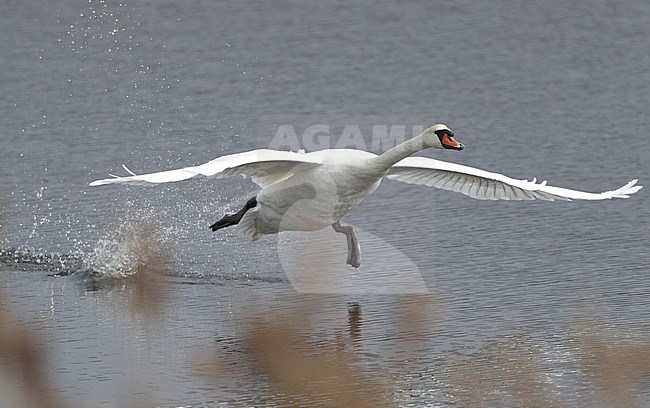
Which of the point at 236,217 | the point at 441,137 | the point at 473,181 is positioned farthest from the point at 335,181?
the point at 473,181

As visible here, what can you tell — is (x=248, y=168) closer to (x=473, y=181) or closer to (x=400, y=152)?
(x=400, y=152)

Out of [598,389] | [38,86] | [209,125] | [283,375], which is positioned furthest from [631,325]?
[38,86]

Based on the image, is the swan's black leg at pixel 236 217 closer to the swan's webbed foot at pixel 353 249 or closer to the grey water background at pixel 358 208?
the grey water background at pixel 358 208

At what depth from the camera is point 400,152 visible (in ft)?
35.3

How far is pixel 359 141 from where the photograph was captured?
16734mm

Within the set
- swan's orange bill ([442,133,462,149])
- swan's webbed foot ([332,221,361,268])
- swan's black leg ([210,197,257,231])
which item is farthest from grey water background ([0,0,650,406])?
swan's orange bill ([442,133,462,149])

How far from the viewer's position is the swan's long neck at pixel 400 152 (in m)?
10.7

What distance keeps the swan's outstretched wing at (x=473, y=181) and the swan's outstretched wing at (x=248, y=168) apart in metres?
1.00

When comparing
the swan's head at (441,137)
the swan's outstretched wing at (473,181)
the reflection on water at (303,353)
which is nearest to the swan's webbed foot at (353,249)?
the reflection on water at (303,353)

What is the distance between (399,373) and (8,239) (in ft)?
16.9

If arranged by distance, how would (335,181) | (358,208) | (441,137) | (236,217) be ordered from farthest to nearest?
(358,208)
(236,217)
(335,181)
(441,137)

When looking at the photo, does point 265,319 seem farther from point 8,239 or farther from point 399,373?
point 8,239

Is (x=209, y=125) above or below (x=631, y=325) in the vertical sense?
above

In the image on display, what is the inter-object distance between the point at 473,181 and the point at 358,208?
2.35 meters
